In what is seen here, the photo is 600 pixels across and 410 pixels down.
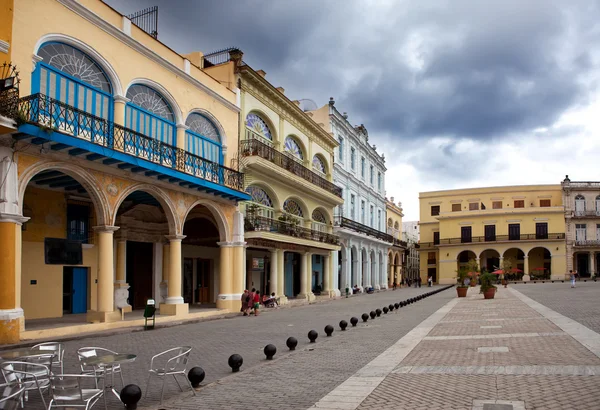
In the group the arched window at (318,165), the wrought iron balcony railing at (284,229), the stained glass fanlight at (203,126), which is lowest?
the wrought iron balcony railing at (284,229)

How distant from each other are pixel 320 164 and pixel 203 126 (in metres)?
14.1

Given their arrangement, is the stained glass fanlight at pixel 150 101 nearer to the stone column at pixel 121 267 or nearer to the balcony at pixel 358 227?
the stone column at pixel 121 267

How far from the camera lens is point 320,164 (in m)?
34.6

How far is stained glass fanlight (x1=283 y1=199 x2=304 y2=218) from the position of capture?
29.1m

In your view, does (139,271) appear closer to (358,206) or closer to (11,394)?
(11,394)

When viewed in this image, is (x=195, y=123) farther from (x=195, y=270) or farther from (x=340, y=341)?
(x=340, y=341)

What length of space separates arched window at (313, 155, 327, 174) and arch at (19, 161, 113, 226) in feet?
61.8

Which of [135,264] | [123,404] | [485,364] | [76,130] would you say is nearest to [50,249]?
[76,130]

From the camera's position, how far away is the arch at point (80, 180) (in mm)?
13177

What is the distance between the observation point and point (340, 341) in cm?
1266

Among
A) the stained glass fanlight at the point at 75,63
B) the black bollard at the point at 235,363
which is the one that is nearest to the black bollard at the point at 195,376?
the black bollard at the point at 235,363

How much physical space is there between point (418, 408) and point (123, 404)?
3747 mm

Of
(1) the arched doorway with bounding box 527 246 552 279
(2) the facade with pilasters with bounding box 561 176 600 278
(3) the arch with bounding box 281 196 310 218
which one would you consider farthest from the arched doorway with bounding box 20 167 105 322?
(2) the facade with pilasters with bounding box 561 176 600 278

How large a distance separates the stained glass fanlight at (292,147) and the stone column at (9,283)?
56.7 feet
